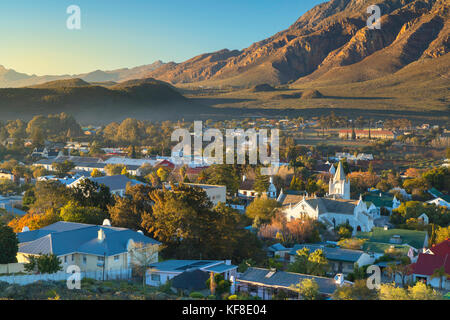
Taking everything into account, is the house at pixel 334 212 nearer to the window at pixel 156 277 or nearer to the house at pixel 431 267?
the house at pixel 431 267

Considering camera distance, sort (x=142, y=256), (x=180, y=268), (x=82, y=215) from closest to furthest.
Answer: (x=180, y=268) → (x=142, y=256) → (x=82, y=215)

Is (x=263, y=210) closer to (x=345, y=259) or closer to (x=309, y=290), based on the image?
(x=345, y=259)

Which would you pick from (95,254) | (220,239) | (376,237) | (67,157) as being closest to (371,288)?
(220,239)

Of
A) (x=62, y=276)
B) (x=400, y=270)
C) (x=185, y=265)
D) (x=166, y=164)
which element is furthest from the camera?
(x=166, y=164)

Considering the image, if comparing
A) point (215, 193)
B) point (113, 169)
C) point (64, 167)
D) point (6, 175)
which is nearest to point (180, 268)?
point (215, 193)

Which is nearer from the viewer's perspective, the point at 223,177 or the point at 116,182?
the point at 116,182

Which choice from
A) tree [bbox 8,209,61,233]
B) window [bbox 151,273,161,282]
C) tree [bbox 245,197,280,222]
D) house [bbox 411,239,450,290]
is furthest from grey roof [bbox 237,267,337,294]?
tree [bbox 245,197,280,222]
